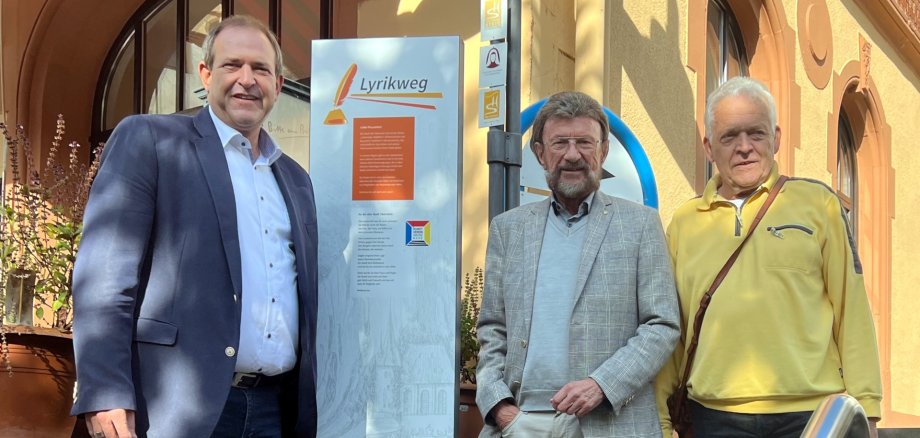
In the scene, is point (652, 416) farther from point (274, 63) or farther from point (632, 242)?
point (274, 63)

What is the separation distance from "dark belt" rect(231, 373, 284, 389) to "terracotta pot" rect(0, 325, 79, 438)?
5.14ft

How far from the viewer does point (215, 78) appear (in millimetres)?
3816

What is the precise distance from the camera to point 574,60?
766 cm

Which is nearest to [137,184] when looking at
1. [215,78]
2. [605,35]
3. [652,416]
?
[215,78]

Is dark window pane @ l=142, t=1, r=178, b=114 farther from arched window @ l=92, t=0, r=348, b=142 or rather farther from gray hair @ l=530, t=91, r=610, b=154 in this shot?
gray hair @ l=530, t=91, r=610, b=154

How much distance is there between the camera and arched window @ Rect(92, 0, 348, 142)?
897cm

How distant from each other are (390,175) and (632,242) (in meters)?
1.17

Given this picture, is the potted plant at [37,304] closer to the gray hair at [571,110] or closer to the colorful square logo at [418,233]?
the colorful square logo at [418,233]

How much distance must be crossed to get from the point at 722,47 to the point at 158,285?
844 cm

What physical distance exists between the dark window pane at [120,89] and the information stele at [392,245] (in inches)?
215

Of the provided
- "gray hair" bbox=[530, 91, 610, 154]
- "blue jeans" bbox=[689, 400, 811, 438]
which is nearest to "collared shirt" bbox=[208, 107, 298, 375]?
"gray hair" bbox=[530, 91, 610, 154]

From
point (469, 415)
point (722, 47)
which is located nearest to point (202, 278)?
point (469, 415)

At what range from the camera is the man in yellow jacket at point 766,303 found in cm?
359

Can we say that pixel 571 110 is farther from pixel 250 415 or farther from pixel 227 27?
pixel 250 415
